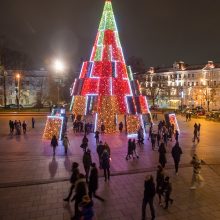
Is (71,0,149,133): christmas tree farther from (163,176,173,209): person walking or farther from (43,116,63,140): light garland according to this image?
(163,176,173,209): person walking

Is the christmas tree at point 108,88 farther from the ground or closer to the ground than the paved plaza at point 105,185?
farther from the ground

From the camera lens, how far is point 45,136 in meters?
25.1

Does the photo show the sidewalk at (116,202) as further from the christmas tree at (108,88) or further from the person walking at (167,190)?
the christmas tree at (108,88)

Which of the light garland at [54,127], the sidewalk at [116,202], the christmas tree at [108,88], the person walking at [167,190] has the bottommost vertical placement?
the sidewalk at [116,202]

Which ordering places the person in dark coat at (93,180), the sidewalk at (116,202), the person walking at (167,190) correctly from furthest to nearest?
the person in dark coat at (93,180), the person walking at (167,190), the sidewalk at (116,202)

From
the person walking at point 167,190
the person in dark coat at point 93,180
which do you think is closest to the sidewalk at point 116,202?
the person walking at point 167,190

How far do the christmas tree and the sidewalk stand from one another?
14.0 m

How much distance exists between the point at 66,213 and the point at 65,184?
302 cm

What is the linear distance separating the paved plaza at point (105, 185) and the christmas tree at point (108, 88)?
21.0ft

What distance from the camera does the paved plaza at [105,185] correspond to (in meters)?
9.89

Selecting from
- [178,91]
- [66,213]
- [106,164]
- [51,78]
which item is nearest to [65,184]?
[106,164]

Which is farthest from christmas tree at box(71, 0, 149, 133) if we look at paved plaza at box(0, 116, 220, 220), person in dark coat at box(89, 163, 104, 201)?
person in dark coat at box(89, 163, 104, 201)

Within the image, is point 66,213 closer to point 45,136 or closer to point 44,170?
point 44,170

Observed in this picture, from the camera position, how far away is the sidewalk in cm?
962
